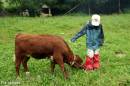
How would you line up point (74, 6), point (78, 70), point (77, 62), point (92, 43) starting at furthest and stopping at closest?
point (74, 6), point (92, 43), point (78, 70), point (77, 62)

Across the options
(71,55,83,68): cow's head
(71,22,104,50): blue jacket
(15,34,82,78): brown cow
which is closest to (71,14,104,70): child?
(71,22,104,50): blue jacket

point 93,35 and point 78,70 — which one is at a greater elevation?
point 93,35

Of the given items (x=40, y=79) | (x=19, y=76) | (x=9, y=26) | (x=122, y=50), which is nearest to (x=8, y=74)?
(x=19, y=76)

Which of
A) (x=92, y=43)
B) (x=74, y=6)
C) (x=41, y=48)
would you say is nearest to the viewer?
(x=41, y=48)

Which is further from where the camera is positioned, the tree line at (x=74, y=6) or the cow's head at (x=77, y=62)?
the tree line at (x=74, y=6)

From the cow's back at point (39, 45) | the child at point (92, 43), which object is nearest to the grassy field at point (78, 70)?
the child at point (92, 43)

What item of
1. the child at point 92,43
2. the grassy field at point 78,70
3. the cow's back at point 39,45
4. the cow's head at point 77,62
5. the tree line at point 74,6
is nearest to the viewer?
the grassy field at point 78,70

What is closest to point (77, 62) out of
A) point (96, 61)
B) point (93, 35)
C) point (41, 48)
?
point (96, 61)

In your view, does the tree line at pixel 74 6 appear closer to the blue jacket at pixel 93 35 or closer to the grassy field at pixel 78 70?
the grassy field at pixel 78 70

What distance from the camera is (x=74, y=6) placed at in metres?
34.4

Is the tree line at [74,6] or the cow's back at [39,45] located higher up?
the tree line at [74,6]

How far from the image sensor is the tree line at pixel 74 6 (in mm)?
33062

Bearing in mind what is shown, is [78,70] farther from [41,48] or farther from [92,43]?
[41,48]

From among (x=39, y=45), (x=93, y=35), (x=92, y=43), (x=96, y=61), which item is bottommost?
(x=96, y=61)
